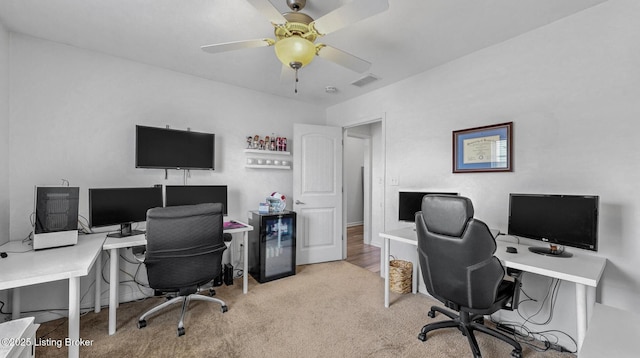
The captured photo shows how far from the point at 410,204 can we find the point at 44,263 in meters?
3.00

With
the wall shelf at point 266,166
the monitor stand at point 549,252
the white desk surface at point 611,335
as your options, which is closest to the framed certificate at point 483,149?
the monitor stand at point 549,252

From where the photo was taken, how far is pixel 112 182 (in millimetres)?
2639

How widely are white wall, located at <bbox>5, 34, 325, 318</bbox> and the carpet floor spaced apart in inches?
32.5

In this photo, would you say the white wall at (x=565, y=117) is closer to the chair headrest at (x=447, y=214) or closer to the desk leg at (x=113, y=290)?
the chair headrest at (x=447, y=214)

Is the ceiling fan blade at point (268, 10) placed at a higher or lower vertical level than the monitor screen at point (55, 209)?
higher

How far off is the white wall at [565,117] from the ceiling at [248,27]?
0.17 m

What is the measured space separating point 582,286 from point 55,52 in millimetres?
4485

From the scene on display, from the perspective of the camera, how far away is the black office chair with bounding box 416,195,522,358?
166 cm


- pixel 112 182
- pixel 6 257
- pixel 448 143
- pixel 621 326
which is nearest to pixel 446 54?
pixel 448 143

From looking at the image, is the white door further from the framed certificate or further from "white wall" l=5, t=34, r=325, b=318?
the framed certificate

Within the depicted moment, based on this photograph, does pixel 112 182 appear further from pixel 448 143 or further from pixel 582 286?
pixel 582 286

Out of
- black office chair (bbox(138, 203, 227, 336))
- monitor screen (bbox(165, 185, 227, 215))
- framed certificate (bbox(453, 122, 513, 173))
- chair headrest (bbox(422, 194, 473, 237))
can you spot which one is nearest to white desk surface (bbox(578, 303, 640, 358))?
chair headrest (bbox(422, 194, 473, 237))

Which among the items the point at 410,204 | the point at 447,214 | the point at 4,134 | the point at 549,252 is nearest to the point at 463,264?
the point at 447,214

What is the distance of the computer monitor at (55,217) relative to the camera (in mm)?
1877
